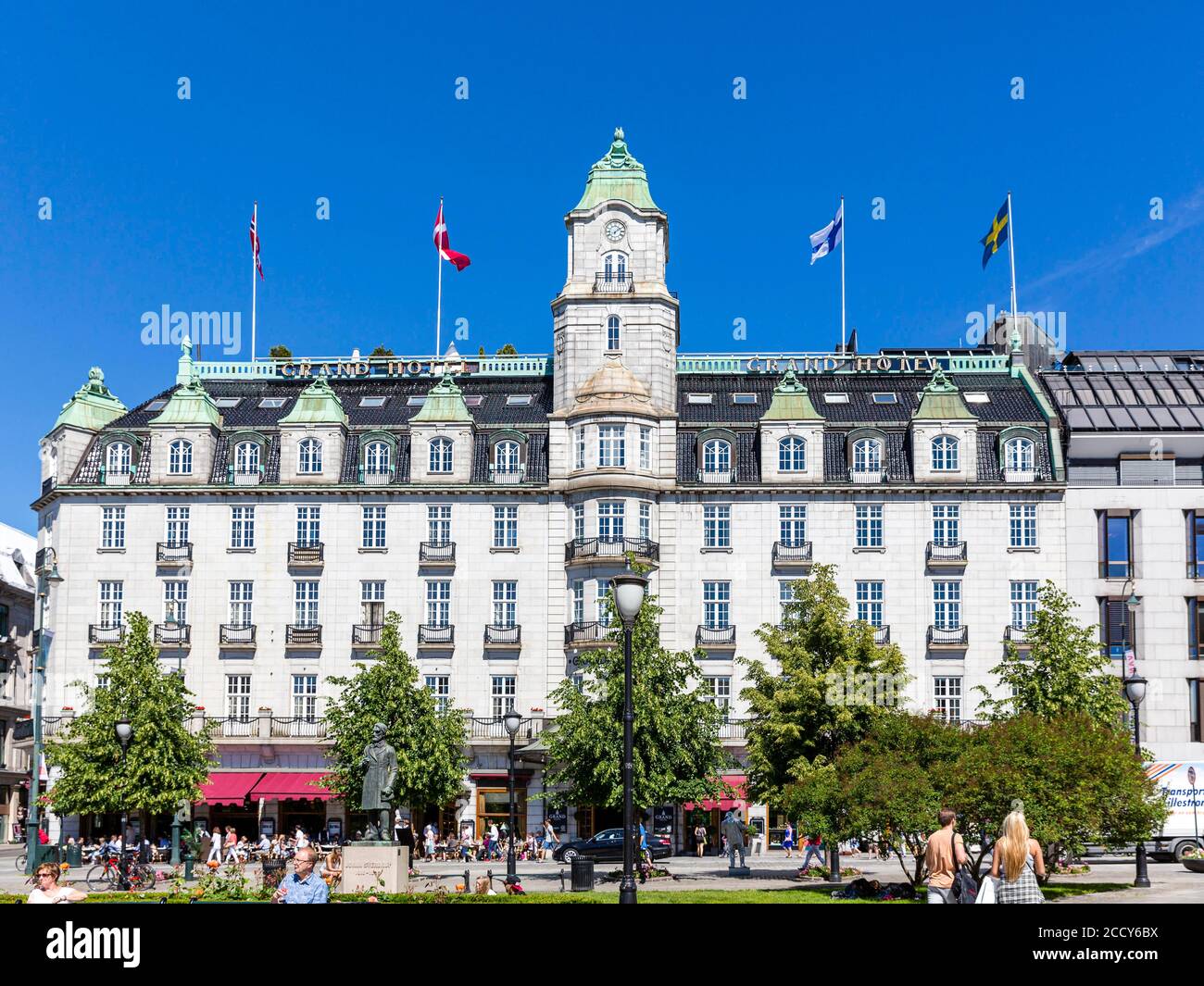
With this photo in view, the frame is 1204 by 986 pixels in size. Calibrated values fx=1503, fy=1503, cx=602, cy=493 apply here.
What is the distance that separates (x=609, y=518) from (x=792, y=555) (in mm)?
8340

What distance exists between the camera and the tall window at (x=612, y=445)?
6725 cm

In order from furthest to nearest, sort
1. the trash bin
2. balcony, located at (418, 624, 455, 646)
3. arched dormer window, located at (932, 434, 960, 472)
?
arched dormer window, located at (932, 434, 960, 472), balcony, located at (418, 624, 455, 646), the trash bin

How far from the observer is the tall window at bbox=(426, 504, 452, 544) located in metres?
68.6

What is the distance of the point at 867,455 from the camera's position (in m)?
67.9

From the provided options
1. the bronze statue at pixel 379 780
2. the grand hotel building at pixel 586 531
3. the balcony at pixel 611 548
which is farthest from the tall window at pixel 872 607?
the bronze statue at pixel 379 780

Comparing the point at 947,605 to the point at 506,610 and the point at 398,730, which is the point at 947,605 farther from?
the point at 398,730

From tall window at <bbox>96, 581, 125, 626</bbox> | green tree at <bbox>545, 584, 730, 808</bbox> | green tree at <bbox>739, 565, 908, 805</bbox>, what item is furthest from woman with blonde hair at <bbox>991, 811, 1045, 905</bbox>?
tall window at <bbox>96, 581, 125, 626</bbox>

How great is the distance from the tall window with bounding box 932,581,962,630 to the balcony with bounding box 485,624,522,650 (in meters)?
18.5

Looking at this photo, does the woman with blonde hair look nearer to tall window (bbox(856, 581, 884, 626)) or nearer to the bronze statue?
the bronze statue

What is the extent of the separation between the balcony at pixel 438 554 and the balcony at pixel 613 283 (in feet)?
44.7

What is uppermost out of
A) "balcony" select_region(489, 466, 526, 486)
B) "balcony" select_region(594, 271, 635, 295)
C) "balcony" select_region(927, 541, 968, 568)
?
"balcony" select_region(594, 271, 635, 295)

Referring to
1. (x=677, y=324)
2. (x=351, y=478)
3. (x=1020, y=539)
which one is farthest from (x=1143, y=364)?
(x=351, y=478)
